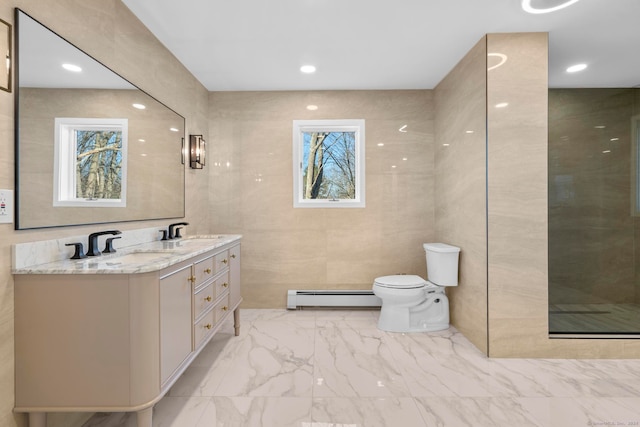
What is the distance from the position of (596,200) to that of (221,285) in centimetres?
356

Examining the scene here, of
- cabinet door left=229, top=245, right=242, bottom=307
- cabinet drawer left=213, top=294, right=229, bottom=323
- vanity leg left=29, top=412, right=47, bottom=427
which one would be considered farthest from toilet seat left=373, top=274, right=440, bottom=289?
vanity leg left=29, top=412, right=47, bottom=427

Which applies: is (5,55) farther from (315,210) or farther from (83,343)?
(315,210)

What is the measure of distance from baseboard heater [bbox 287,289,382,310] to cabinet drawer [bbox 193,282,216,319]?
1.44 metres

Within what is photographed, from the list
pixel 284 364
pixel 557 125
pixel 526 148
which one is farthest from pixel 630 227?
pixel 284 364

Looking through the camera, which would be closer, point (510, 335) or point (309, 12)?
point (309, 12)

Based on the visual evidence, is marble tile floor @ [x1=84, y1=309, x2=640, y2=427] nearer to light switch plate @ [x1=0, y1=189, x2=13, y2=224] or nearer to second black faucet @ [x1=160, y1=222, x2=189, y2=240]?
second black faucet @ [x1=160, y1=222, x2=189, y2=240]

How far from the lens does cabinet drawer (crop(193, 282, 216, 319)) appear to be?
6.48 feet

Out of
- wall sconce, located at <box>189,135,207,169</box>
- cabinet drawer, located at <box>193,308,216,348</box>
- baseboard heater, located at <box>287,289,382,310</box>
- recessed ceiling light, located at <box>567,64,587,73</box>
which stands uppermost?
recessed ceiling light, located at <box>567,64,587,73</box>

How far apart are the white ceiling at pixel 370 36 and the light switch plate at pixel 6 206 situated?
4.82ft

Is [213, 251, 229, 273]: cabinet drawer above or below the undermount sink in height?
below

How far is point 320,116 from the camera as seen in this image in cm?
368

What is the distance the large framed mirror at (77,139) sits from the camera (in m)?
1.45

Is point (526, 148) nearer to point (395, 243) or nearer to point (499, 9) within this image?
point (499, 9)

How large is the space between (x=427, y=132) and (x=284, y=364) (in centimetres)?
279
